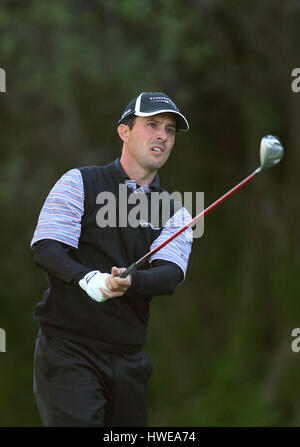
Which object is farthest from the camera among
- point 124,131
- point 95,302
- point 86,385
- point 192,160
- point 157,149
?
point 192,160

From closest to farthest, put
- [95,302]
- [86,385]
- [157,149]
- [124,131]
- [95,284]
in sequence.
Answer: [95,284], [86,385], [95,302], [157,149], [124,131]

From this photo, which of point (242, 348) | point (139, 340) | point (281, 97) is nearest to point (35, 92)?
point (281, 97)

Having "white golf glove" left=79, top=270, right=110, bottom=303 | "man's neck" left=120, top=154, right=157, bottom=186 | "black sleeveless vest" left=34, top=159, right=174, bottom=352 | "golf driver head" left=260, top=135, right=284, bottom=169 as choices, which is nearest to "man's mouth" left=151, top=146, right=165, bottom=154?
"man's neck" left=120, top=154, right=157, bottom=186

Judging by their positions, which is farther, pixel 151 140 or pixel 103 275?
pixel 151 140

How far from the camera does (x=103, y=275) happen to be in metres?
4.28

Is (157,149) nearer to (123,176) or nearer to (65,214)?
(123,176)

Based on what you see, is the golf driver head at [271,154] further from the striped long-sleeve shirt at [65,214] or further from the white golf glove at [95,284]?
the white golf glove at [95,284]

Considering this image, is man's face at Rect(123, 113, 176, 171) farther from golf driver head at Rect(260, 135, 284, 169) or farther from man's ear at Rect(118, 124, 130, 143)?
golf driver head at Rect(260, 135, 284, 169)

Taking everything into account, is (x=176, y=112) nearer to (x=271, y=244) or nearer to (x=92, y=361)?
(x=92, y=361)

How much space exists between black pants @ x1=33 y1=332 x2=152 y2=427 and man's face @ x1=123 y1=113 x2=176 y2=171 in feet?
3.19

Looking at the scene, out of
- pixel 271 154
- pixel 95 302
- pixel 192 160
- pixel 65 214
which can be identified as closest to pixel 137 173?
pixel 65 214

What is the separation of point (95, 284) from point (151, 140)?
2.90 ft

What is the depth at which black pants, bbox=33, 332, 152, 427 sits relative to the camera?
443cm

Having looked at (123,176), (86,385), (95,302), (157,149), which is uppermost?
(157,149)
